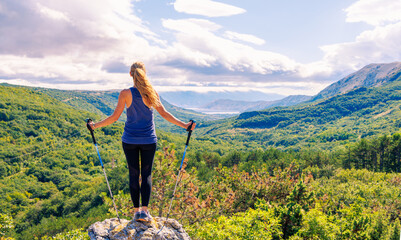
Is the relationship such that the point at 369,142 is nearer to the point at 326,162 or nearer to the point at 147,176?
the point at 326,162

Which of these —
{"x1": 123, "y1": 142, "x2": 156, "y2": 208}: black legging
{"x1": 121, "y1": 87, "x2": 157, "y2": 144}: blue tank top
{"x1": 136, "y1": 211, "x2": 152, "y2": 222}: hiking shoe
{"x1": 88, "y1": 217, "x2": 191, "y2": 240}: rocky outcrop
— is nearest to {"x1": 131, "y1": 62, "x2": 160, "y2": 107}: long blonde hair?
{"x1": 121, "y1": 87, "x2": 157, "y2": 144}: blue tank top

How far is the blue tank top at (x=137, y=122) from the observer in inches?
214

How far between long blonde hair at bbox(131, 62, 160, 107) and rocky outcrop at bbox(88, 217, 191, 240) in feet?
10.6

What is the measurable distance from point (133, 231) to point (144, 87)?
3.63 m

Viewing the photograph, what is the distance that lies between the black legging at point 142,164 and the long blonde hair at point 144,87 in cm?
104

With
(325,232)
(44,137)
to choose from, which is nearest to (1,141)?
(44,137)

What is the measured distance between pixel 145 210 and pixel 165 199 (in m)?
6.64

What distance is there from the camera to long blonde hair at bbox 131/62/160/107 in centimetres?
528

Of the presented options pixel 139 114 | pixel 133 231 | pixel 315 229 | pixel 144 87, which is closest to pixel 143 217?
pixel 133 231

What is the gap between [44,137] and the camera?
186125mm

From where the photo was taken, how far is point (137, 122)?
5.45 meters

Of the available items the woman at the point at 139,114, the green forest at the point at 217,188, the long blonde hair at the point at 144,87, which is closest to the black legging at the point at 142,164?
the woman at the point at 139,114

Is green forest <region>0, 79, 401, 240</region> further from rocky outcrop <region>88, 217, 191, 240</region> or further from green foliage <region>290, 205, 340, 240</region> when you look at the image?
rocky outcrop <region>88, 217, 191, 240</region>

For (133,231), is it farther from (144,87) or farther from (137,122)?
(144,87)
